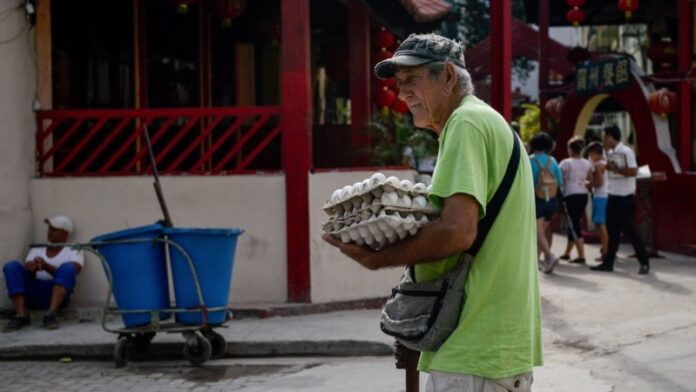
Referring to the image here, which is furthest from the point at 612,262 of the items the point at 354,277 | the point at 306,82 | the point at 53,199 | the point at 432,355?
the point at 432,355

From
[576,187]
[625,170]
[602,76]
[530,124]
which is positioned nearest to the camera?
[625,170]

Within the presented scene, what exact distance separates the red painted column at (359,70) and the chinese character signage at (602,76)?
13.6 feet

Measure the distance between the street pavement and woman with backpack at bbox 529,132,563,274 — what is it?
6.34ft

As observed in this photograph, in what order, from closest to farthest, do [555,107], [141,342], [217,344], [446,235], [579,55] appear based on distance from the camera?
[446,235] < [217,344] < [141,342] < [555,107] < [579,55]

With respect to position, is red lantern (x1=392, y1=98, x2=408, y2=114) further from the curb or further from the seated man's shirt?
the curb

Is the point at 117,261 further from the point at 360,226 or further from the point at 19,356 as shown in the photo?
the point at 360,226

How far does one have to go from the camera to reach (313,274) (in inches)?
396

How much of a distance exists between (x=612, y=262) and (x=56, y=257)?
6773mm

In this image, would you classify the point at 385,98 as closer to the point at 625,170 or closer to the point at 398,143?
the point at 398,143

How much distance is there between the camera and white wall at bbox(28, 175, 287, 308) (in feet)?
33.1

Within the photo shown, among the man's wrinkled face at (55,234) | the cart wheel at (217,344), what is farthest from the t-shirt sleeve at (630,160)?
the man's wrinkled face at (55,234)

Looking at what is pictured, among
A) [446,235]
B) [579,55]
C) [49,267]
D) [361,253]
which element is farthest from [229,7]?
[579,55]

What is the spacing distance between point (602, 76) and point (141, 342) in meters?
10.1

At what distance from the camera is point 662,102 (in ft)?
48.6
